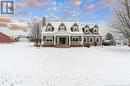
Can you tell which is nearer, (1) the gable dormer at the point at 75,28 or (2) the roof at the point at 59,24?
(2) the roof at the point at 59,24

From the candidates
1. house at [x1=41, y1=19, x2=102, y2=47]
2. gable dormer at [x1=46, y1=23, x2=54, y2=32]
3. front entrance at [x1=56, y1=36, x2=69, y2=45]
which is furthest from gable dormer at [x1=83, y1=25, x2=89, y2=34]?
gable dormer at [x1=46, y1=23, x2=54, y2=32]

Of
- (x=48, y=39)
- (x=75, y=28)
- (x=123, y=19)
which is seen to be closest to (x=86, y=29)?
(x=75, y=28)

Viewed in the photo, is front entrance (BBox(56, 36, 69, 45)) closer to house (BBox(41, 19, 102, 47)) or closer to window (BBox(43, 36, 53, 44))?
house (BBox(41, 19, 102, 47))

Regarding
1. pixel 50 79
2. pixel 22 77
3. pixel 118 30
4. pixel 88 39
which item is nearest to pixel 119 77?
pixel 50 79

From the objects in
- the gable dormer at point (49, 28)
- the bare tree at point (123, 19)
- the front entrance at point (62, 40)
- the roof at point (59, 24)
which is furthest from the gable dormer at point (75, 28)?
the bare tree at point (123, 19)

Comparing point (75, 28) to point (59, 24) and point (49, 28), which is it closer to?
point (59, 24)

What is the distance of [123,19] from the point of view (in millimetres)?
37031

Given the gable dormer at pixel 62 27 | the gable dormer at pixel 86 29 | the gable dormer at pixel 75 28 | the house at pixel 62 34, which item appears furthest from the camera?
the gable dormer at pixel 86 29

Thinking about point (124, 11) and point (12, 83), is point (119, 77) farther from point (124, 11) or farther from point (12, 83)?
point (124, 11)

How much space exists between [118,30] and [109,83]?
31.6 metres

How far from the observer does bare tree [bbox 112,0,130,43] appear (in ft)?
119

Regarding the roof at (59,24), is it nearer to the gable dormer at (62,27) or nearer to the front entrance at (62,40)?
the gable dormer at (62,27)

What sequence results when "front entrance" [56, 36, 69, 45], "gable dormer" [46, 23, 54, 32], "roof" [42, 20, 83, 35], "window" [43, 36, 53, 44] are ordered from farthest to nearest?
"gable dormer" [46, 23, 54, 32]
"window" [43, 36, 53, 44]
"front entrance" [56, 36, 69, 45]
"roof" [42, 20, 83, 35]

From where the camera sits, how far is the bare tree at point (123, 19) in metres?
36.2
